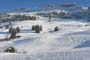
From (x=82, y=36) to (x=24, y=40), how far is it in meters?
5.18

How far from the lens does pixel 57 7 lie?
349 ft

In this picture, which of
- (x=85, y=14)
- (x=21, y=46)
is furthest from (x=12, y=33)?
(x=85, y=14)

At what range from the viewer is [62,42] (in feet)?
106

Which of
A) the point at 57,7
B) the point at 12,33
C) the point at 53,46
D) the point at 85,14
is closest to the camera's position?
the point at 53,46

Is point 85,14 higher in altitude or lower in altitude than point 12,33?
lower

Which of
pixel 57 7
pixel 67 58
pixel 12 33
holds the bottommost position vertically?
pixel 57 7

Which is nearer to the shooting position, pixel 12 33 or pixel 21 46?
pixel 21 46

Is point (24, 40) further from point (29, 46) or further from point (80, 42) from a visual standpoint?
point (80, 42)

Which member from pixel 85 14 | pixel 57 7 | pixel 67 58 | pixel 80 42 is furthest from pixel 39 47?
pixel 57 7

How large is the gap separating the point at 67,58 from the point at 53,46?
11230mm

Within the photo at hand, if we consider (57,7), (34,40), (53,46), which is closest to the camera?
(53,46)

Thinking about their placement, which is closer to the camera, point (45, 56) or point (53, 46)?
point (45, 56)

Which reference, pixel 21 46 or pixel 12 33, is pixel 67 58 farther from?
pixel 12 33

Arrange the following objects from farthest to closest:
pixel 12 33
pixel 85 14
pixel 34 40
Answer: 1. pixel 85 14
2. pixel 12 33
3. pixel 34 40
